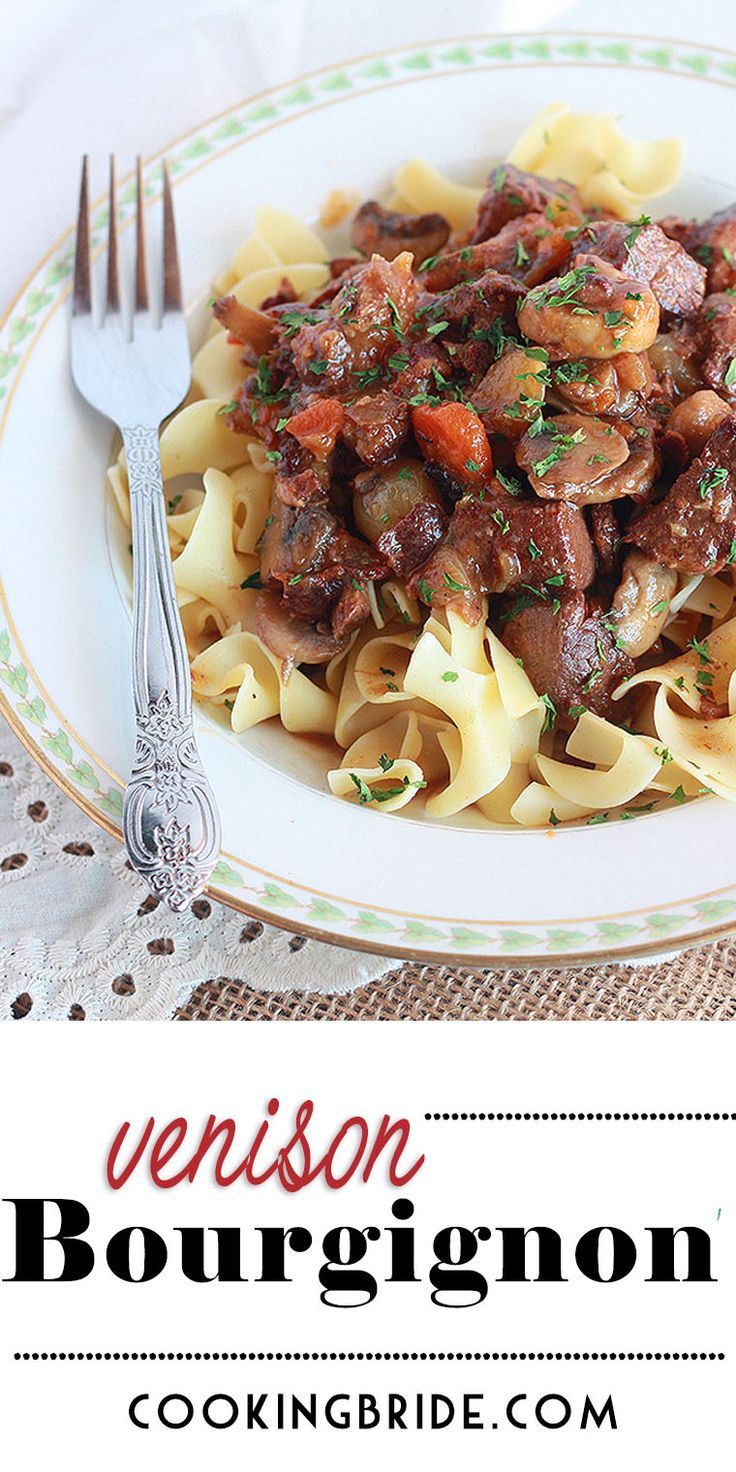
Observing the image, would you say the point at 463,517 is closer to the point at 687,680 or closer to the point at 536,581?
the point at 536,581

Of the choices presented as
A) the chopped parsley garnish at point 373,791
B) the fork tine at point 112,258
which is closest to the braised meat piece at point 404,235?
the fork tine at point 112,258

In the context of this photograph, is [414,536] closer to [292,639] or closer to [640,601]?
[292,639]

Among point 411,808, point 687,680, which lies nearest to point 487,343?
point 687,680

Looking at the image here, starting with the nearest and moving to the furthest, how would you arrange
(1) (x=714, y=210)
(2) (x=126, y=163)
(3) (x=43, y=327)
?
(3) (x=43, y=327) → (1) (x=714, y=210) → (2) (x=126, y=163)

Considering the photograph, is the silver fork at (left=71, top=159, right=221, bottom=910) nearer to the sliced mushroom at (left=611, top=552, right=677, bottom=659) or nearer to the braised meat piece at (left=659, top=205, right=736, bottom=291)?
the sliced mushroom at (left=611, top=552, right=677, bottom=659)

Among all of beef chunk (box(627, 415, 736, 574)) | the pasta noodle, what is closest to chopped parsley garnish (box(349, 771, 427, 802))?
beef chunk (box(627, 415, 736, 574))

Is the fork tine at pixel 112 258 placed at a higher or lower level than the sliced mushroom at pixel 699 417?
higher

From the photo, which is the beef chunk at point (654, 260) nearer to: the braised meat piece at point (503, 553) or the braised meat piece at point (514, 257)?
the braised meat piece at point (514, 257)
